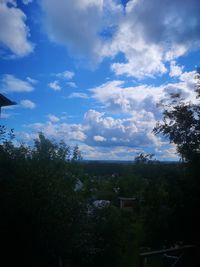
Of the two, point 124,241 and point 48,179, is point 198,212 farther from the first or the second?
point 48,179

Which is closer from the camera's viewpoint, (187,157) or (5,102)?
(187,157)

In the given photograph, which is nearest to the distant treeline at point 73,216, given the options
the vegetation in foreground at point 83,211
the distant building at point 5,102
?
the vegetation in foreground at point 83,211

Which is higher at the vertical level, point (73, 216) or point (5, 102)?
point (5, 102)

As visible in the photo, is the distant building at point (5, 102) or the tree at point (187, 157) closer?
the tree at point (187, 157)

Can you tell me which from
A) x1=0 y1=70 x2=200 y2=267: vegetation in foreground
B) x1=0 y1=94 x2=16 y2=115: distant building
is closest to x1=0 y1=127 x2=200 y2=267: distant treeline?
x1=0 y1=70 x2=200 y2=267: vegetation in foreground

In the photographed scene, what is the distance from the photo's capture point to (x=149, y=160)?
51.7 ft

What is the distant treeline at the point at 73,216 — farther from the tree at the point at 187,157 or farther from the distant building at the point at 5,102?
the distant building at the point at 5,102

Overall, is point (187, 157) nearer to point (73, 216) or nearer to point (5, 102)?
point (73, 216)

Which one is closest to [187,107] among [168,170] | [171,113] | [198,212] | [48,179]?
[171,113]

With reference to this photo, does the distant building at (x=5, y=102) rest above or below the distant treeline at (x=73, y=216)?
above

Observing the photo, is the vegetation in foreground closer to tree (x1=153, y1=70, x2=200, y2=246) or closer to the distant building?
tree (x1=153, y1=70, x2=200, y2=246)

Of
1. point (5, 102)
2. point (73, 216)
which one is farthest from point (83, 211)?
point (5, 102)

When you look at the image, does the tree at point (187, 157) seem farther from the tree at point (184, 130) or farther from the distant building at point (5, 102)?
the distant building at point (5, 102)

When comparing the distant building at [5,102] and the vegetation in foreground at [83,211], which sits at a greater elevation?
the distant building at [5,102]
